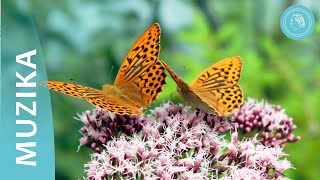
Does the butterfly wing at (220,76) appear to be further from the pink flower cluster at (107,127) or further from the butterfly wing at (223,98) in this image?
the pink flower cluster at (107,127)

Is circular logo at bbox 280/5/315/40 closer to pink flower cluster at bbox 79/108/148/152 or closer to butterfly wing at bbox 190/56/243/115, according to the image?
butterfly wing at bbox 190/56/243/115

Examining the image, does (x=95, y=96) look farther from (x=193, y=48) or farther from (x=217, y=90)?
(x=193, y=48)

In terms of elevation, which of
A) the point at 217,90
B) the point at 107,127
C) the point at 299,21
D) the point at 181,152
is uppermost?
the point at 299,21

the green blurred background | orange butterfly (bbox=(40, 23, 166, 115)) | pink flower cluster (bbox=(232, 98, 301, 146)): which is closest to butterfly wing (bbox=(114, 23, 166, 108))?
orange butterfly (bbox=(40, 23, 166, 115))

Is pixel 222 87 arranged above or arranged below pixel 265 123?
above

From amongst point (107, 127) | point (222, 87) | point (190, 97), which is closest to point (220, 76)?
point (222, 87)
